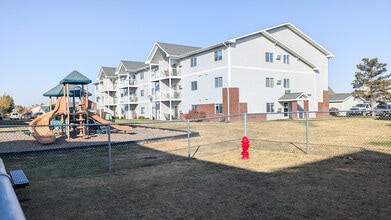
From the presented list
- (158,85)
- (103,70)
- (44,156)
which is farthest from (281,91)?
(103,70)

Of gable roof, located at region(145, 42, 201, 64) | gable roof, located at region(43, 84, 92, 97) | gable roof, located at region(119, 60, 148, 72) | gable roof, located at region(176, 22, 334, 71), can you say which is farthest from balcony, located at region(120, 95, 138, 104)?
gable roof, located at region(43, 84, 92, 97)

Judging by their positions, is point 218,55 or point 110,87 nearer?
point 218,55

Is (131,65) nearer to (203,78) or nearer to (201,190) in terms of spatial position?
(203,78)

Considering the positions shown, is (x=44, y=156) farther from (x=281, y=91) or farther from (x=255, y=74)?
(x=281, y=91)

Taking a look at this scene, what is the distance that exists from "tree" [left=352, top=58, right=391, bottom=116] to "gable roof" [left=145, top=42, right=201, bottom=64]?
28578 mm

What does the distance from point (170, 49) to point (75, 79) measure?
2553 cm

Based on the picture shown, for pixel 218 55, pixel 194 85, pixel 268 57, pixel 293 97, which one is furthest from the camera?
pixel 194 85

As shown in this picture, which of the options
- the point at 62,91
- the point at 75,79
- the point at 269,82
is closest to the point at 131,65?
the point at 269,82

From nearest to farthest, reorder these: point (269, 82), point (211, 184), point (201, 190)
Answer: point (201, 190)
point (211, 184)
point (269, 82)

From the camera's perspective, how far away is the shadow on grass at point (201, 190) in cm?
546

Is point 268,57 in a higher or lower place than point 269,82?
higher

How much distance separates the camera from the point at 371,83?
45.2 m

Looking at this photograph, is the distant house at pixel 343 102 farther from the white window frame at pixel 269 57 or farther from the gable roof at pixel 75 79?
the gable roof at pixel 75 79

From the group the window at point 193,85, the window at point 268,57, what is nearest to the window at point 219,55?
the window at point 193,85
